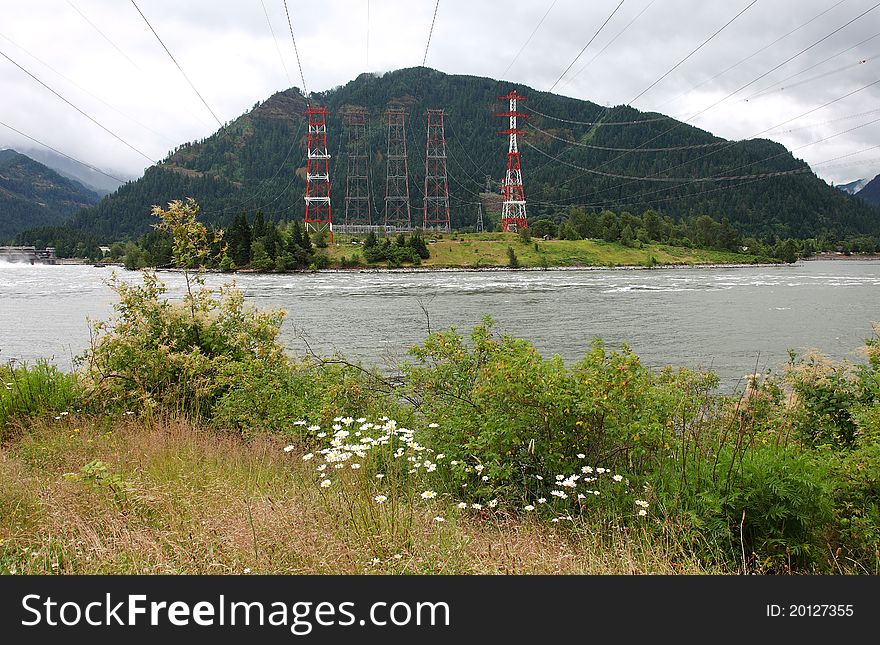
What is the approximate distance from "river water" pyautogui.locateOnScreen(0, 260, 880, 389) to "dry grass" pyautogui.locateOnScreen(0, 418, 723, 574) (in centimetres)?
748

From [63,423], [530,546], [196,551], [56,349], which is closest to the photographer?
[196,551]

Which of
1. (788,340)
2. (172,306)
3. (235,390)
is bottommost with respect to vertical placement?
(788,340)

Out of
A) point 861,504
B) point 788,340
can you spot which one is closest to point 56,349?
point 861,504

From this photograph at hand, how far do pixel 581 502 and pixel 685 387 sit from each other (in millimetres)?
3995

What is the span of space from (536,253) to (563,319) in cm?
7268

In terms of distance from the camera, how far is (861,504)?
5570 millimetres

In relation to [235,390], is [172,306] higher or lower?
higher

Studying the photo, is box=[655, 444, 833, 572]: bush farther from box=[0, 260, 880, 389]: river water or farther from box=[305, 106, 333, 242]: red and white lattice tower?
box=[305, 106, 333, 242]: red and white lattice tower

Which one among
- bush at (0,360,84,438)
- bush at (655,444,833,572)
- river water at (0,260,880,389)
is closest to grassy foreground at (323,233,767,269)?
river water at (0,260,880,389)

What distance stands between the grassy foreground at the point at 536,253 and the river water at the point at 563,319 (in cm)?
4446

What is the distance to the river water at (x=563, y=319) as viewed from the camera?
71.8ft

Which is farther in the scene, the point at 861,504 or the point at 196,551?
the point at 861,504
